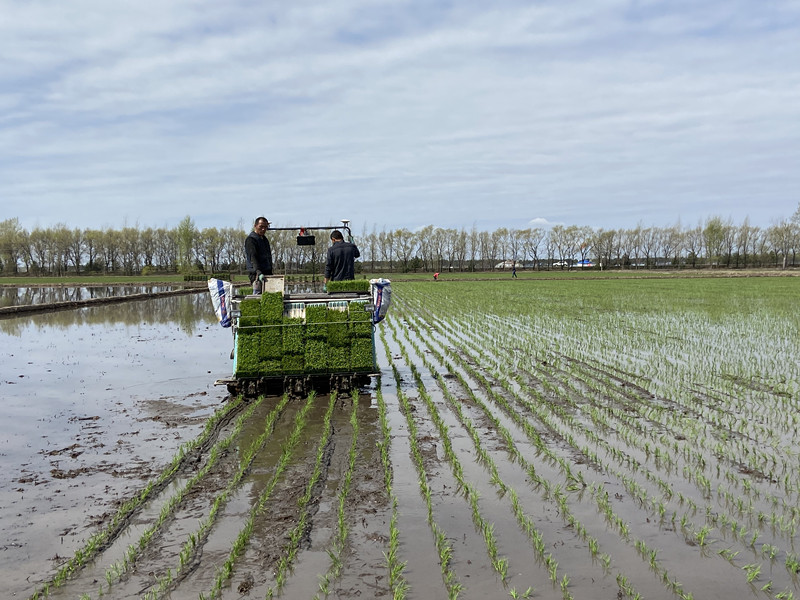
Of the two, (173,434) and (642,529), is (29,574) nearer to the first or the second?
(173,434)

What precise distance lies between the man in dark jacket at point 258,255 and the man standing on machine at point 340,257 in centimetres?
105

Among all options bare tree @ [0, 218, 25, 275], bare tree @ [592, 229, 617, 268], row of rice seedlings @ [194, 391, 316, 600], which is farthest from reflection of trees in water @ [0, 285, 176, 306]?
bare tree @ [592, 229, 617, 268]

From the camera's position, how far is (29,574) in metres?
3.97

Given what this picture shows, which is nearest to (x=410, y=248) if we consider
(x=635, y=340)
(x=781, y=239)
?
(x=781, y=239)

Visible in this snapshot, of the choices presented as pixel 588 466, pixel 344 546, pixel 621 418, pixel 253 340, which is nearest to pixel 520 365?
pixel 621 418

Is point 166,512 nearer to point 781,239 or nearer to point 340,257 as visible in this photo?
point 340,257

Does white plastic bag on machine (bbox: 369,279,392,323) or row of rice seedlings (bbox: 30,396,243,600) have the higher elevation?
white plastic bag on machine (bbox: 369,279,392,323)

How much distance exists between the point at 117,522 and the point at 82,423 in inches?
142

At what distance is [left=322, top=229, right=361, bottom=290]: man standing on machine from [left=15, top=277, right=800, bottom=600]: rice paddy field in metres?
1.93

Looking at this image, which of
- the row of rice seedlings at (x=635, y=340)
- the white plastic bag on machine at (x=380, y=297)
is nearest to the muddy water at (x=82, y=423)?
the white plastic bag on machine at (x=380, y=297)

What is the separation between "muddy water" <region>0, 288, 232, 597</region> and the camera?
4641 mm

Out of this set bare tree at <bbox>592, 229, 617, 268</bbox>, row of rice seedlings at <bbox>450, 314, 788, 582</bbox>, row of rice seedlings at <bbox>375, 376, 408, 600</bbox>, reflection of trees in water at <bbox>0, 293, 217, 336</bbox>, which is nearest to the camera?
row of rice seedlings at <bbox>375, 376, 408, 600</bbox>

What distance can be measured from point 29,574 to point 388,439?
11.7 feet

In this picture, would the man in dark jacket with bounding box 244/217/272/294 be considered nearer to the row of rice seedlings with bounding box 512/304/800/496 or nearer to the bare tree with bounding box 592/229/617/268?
the row of rice seedlings with bounding box 512/304/800/496
